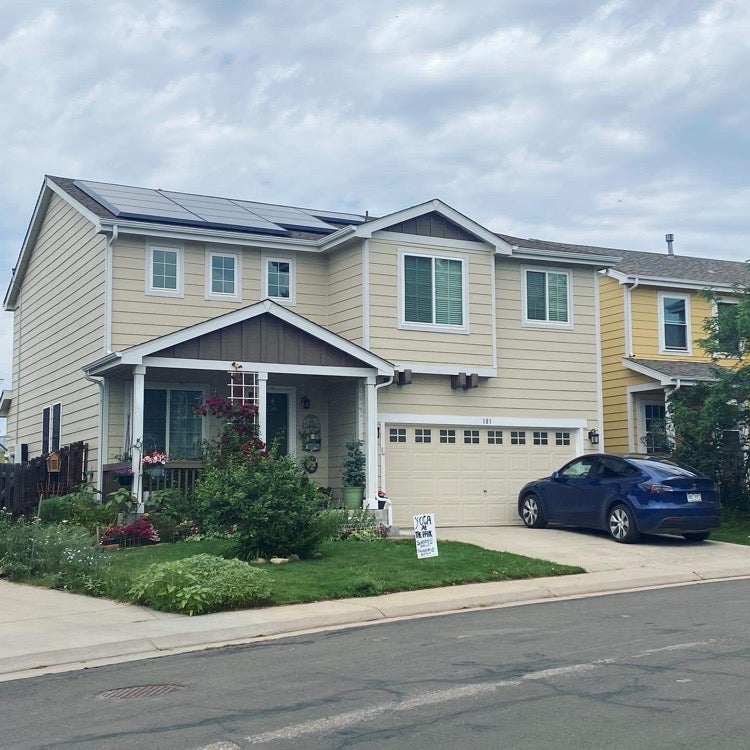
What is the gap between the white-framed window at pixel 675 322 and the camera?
2702cm

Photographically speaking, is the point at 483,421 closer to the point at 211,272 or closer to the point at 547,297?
the point at 547,297

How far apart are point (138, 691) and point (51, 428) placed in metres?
16.8

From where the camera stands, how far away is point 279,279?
2233cm

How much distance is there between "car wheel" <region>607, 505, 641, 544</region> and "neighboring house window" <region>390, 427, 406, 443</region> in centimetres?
499

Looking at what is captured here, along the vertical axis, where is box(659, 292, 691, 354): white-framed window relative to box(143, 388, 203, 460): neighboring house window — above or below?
above

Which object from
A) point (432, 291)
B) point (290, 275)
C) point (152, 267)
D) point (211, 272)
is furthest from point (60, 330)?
point (432, 291)

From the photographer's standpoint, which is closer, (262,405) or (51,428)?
(262,405)

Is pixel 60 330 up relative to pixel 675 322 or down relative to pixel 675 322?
down

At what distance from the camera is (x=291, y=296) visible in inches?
882

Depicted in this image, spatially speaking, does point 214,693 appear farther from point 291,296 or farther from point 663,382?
point 663,382

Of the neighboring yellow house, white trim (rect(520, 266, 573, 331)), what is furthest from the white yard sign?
the neighboring yellow house

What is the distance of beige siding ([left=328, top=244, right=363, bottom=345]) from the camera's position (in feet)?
71.1

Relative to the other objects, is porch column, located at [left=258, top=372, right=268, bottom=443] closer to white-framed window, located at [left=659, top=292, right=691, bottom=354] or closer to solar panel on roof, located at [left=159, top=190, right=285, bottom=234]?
solar panel on roof, located at [left=159, top=190, right=285, bottom=234]

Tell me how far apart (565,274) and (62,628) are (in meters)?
15.8
